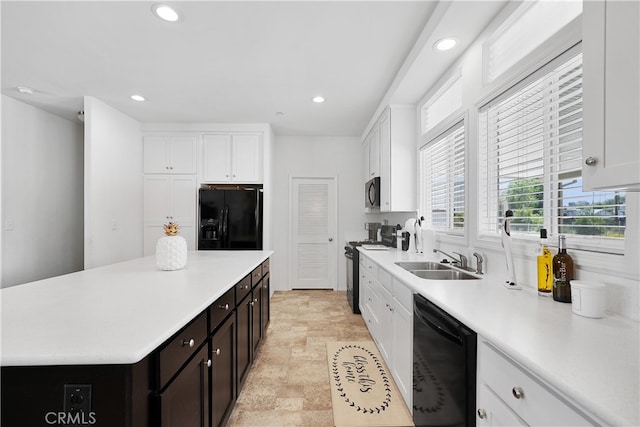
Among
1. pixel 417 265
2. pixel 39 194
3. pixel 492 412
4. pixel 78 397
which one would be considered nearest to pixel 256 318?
pixel 417 265

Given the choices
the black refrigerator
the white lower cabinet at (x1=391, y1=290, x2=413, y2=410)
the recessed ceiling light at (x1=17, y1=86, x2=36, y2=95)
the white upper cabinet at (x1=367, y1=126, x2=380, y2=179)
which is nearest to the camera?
the white lower cabinet at (x1=391, y1=290, x2=413, y2=410)

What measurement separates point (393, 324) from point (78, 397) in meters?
1.84

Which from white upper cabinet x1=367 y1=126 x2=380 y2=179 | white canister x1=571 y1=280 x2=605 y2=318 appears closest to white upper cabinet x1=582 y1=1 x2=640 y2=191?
white canister x1=571 y1=280 x2=605 y2=318

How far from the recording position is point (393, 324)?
2.18 m

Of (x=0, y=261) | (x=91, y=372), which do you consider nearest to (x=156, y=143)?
(x=0, y=261)

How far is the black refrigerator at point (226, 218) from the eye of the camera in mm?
4219

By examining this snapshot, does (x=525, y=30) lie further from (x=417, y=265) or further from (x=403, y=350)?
(x=403, y=350)

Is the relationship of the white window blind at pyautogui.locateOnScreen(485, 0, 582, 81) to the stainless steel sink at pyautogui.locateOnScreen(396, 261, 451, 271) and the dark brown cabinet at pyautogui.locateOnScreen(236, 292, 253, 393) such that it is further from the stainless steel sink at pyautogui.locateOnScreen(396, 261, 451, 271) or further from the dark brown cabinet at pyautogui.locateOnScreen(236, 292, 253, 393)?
the dark brown cabinet at pyautogui.locateOnScreen(236, 292, 253, 393)

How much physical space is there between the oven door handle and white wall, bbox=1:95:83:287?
4520 mm

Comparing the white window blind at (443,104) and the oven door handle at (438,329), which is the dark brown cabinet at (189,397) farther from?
the white window blind at (443,104)

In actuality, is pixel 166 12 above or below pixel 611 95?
above

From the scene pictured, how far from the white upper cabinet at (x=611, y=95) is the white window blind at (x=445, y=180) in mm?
1509

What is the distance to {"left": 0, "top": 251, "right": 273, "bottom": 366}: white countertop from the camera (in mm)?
828

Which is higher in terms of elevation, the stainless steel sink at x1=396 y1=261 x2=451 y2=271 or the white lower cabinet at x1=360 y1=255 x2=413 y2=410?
the stainless steel sink at x1=396 y1=261 x2=451 y2=271
